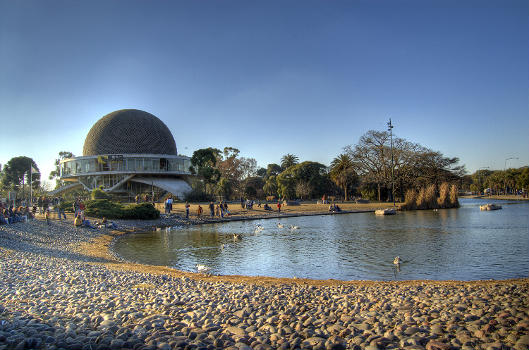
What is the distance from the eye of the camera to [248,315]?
469 centimetres

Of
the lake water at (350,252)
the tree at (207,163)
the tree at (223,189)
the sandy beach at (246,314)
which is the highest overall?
the tree at (207,163)

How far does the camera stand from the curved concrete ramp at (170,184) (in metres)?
43.6

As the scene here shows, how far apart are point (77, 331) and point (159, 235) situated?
13977 mm

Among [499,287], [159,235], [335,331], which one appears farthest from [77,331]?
[159,235]

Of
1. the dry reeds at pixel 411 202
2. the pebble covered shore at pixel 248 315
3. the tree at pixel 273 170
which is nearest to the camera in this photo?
the pebble covered shore at pixel 248 315

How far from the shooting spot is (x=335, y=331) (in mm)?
4016

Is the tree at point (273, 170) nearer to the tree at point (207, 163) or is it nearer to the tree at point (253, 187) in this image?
the tree at point (253, 187)

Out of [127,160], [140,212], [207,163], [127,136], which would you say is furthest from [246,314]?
[127,136]

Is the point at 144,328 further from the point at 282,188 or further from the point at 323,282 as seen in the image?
the point at 282,188

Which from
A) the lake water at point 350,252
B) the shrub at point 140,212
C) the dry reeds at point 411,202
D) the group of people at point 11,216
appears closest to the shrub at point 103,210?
the shrub at point 140,212

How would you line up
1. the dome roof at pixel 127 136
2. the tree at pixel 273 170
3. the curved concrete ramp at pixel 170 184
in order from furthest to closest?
the tree at pixel 273 170 → the dome roof at pixel 127 136 → the curved concrete ramp at pixel 170 184

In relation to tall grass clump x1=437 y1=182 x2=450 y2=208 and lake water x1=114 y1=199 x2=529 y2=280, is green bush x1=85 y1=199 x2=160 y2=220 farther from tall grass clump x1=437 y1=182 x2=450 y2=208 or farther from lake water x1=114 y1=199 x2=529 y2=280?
tall grass clump x1=437 y1=182 x2=450 y2=208

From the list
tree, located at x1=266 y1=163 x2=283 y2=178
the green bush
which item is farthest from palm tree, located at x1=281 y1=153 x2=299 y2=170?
the green bush

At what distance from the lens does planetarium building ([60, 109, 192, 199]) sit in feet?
158
